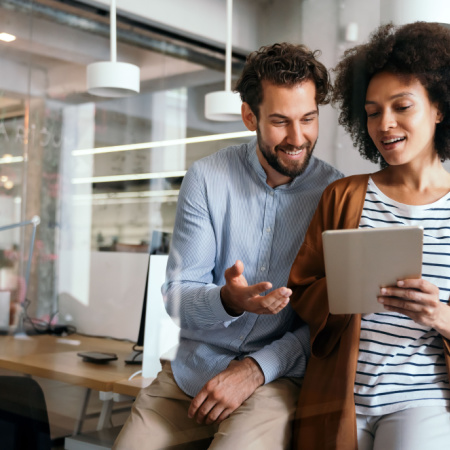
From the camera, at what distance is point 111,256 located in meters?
1.54

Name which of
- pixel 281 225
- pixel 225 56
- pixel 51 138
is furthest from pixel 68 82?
pixel 281 225

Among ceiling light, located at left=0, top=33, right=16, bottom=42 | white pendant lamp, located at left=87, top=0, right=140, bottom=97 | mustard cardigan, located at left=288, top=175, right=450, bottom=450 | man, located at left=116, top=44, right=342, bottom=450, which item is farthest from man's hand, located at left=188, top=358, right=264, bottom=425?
ceiling light, located at left=0, top=33, right=16, bottom=42

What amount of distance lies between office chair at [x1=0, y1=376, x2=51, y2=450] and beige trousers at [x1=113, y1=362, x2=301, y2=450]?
0.39 meters

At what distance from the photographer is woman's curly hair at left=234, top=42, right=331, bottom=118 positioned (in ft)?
3.74

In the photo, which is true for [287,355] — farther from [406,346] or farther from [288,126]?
[288,126]

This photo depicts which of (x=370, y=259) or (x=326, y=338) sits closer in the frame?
(x=370, y=259)

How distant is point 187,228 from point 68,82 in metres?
0.53

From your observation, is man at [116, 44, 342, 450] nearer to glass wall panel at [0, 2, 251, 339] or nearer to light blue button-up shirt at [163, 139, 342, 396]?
light blue button-up shirt at [163, 139, 342, 396]

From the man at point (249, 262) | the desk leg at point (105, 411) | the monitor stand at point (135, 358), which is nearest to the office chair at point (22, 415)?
the desk leg at point (105, 411)

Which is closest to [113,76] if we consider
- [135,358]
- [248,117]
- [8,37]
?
[8,37]

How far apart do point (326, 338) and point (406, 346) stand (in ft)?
0.45

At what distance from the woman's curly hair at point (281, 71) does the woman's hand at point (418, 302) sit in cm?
38

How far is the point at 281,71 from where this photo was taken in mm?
1150

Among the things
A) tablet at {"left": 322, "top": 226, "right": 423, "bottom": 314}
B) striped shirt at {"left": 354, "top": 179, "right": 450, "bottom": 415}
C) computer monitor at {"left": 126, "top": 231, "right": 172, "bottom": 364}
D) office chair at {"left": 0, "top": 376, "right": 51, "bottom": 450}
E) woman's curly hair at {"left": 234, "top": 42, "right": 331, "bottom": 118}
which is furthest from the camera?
office chair at {"left": 0, "top": 376, "right": 51, "bottom": 450}
